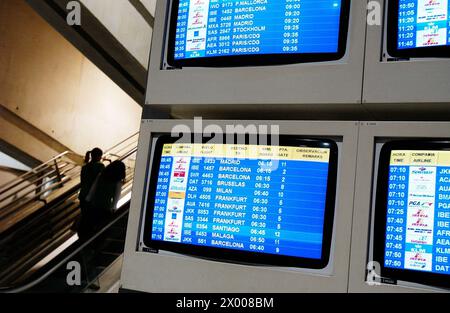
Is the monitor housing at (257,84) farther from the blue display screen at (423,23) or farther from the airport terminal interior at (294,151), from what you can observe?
the blue display screen at (423,23)

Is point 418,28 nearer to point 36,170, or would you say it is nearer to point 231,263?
point 231,263

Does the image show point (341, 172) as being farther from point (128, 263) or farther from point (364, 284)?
point (128, 263)

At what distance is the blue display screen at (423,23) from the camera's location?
4.70 feet

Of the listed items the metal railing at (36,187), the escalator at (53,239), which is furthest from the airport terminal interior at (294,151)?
the metal railing at (36,187)

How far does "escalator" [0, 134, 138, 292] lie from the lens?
475cm

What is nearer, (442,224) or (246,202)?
(442,224)

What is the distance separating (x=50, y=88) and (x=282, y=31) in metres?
8.42

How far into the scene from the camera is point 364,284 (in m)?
1.40

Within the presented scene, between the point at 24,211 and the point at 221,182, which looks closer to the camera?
the point at 221,182

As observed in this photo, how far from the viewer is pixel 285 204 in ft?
4.96

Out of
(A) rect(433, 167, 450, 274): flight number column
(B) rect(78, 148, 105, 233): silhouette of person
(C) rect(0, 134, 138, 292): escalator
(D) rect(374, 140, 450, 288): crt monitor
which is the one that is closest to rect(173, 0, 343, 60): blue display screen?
(D) rect(374, 140, 450, 288): crt monitor

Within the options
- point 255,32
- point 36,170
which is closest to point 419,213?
point 255,32
